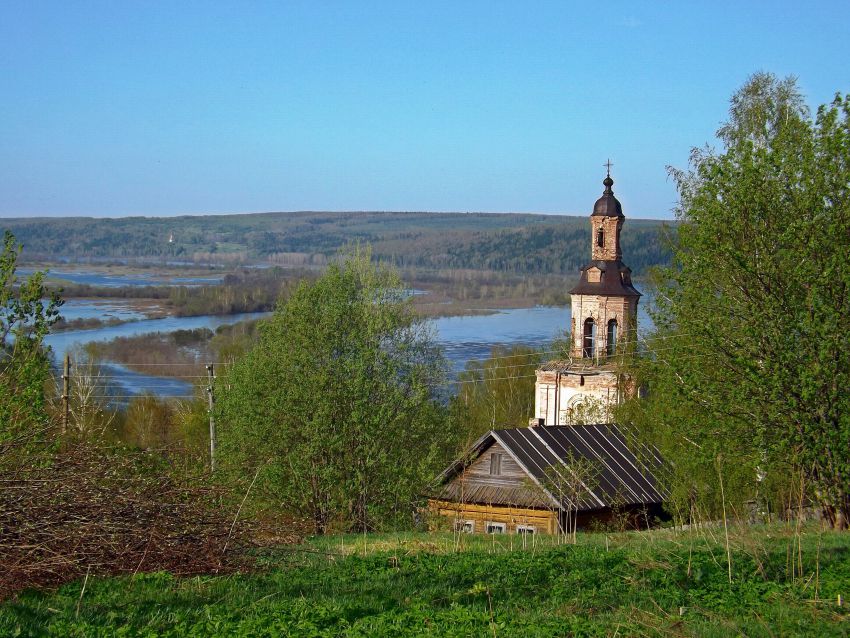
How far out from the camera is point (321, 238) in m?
142

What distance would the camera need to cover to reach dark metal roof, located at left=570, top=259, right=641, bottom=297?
3256 cm

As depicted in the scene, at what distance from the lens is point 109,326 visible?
7538 centimetres

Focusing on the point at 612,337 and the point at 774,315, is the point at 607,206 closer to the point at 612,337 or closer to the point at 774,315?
the point at 612,337

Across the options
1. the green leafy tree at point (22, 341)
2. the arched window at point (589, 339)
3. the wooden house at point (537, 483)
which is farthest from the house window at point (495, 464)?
the green leafy tree at point (22, 341)

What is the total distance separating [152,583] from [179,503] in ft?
2.95

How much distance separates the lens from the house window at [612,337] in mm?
32781

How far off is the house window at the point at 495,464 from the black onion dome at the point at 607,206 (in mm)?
10666

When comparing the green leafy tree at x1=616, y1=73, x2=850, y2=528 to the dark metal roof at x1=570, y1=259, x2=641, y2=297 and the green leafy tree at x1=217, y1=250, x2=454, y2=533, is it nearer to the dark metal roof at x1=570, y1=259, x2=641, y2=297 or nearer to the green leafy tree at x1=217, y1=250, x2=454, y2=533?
the green leafy tree at x1=217, y1=250, x2=454, y2=533

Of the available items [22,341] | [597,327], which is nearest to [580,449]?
[597,327]

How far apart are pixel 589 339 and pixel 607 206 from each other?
4.27m

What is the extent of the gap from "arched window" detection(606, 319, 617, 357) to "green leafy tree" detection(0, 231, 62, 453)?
2122 cm

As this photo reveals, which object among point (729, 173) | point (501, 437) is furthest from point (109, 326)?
point (729, 173)

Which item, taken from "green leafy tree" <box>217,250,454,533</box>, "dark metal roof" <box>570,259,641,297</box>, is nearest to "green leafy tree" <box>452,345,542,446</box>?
"dark metal roof" <box>570,259,641,297</box>

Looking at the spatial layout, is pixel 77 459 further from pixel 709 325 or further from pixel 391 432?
pixel 391 432
